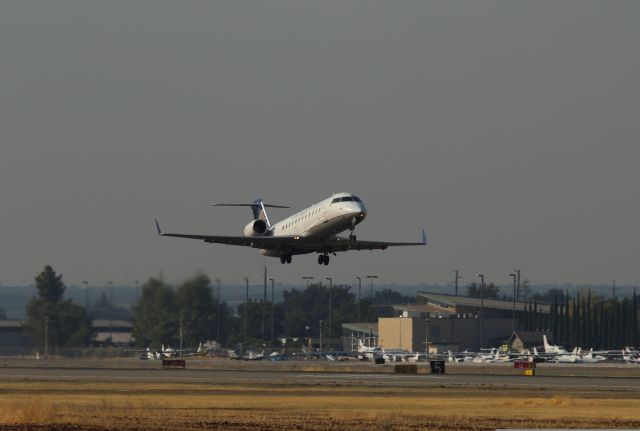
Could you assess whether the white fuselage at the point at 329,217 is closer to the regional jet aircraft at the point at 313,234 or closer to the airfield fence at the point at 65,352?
the regional jet aircraft at the point at 313,234

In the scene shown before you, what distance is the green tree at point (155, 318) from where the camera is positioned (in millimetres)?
126688

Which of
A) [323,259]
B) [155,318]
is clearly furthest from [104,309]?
[323,259]

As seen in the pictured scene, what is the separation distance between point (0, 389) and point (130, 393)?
8988 mm

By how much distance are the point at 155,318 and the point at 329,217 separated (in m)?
50.7

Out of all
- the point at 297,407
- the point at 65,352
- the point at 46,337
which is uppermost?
the point at 46,337

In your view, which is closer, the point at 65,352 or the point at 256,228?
the point at 256,228

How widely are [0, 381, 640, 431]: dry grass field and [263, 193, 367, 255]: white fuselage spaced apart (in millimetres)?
13845

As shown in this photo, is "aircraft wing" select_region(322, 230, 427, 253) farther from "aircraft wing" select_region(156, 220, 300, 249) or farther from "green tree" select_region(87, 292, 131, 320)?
"green tree" select_region(87, 292, 131, 320)

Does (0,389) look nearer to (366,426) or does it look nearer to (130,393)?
(130,393)

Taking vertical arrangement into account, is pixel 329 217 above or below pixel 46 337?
above

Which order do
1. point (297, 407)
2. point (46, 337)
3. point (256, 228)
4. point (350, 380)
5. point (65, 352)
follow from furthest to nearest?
point (46, 337)
point (65, 352)
point (256, 228)
point (350, 380)
point (297, 407)

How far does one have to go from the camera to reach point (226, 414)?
58.8 m

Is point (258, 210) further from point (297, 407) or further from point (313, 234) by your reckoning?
point (297, 407)

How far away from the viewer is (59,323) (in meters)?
145
